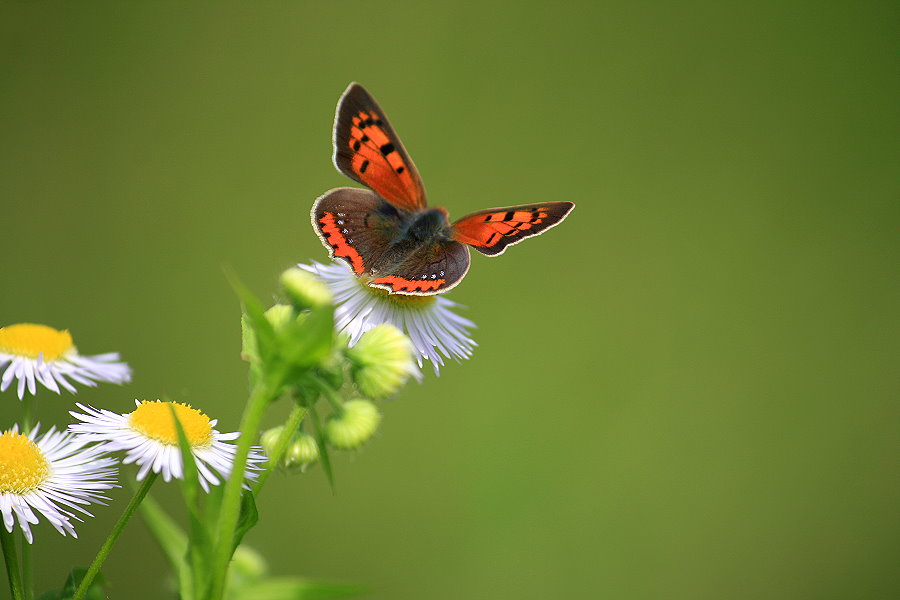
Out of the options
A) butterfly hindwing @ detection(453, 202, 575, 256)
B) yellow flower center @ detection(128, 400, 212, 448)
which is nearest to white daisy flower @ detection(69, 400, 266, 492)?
yellow flower center @ detection(128, 400, 212, 448)

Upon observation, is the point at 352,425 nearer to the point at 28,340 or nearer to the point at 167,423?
the point at 167,423

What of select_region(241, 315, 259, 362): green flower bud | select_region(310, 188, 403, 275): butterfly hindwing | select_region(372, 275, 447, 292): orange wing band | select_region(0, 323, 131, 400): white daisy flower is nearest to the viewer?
select_region(241, 315, 259, 362): green flower bud

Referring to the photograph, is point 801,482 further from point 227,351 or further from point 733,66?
point 227,351

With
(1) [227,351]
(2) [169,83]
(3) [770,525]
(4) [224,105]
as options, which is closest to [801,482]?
(3) [770,525]

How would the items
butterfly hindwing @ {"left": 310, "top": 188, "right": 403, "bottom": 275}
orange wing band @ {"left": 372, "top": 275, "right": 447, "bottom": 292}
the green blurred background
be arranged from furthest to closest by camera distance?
1. the green blurred background
2. butterfly hindwing @ {"left": 310, "top": 188, "right": 403, "bottom": 275}
3. orange wing band @ {"left": 372, "top": 275, "right": 447, "bottom": 292}

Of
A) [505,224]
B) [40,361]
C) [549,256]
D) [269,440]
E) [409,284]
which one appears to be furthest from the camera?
[549,256]

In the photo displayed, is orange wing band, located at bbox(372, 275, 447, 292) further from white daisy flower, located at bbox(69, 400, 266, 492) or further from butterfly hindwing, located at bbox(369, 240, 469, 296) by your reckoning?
white daisy flower, located at bbox(69, 400, 266, 492)

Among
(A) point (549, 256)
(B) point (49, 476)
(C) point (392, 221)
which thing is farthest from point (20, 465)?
(A) point (549, 256)

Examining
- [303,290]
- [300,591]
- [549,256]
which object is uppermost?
[549,256]
